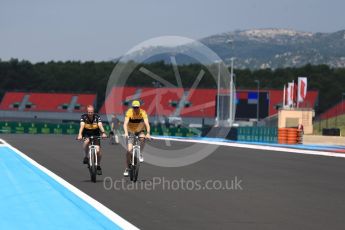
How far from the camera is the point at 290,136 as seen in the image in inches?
1875

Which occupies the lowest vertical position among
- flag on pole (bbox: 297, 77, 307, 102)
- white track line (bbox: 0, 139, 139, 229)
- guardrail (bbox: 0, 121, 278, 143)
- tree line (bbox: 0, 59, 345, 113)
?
white track line (bbox: 0, 139, 139, 229)

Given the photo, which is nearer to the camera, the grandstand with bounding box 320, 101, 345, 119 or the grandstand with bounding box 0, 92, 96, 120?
the grandstand with bounding box 320, 101, 345, 119

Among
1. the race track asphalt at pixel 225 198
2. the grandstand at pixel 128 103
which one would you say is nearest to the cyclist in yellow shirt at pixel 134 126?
the race track asphalt at pixel 225 198

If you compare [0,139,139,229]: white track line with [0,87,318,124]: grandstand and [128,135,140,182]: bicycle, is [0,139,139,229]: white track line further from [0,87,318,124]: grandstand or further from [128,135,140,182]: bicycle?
[0,87,318,124]: grandstand

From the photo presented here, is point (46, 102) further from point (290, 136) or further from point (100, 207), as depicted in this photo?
point (100, 207)

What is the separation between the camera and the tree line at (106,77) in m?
162

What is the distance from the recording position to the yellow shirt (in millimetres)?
16016

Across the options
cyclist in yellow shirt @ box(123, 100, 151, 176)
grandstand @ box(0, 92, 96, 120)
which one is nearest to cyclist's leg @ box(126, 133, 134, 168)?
cyclist in yellow shirt @ box(123, 100, 151, 176)

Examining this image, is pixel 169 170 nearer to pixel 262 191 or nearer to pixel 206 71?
pixel 262 191

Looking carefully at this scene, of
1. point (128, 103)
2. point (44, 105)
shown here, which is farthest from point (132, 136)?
point (44, 105)

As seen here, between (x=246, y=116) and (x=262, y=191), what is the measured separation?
8432cm

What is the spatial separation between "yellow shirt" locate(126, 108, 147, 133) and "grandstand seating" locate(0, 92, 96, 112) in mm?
119898

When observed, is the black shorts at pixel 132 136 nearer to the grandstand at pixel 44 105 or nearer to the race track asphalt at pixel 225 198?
the race track asphalt at pixel 225 198

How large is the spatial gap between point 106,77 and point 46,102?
39362 mm
